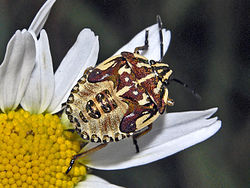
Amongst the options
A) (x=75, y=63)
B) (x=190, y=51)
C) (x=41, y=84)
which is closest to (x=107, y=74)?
(x=75, y=63)

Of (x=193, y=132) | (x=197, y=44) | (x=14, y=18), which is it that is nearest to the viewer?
(x=193, y=132)

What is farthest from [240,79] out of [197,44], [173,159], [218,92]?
[173,159]

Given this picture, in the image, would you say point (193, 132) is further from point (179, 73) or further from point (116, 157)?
point (179, 73)

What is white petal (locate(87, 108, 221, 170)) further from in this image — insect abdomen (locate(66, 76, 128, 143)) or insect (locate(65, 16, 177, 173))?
insect abdomen (locate(66, 76, 128, 143))

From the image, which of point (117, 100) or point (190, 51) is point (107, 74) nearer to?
point (117, 100)

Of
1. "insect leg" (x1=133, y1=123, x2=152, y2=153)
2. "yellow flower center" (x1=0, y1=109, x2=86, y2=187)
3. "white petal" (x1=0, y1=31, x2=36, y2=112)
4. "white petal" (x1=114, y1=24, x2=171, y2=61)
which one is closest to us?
"white petal" (x1=0, y1=31, x2=36, y2=112)

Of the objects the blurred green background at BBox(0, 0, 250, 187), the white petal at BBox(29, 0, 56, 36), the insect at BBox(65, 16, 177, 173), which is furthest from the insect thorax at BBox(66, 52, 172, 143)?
the blurred green background at BBox(0, 0, 250, 187)

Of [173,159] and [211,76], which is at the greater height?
[211,76]
